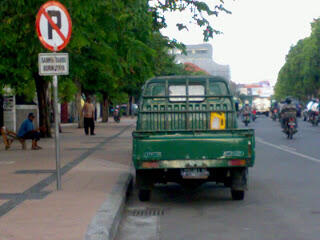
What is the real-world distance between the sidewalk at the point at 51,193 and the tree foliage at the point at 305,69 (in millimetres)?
70228

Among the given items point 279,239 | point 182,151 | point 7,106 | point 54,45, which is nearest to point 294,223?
point 279,239

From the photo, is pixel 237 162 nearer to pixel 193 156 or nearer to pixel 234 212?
pixel 193 156

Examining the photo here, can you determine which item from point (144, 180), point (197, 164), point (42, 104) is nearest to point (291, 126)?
point (42, 104)

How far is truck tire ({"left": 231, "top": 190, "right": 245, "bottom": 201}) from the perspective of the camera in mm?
10135

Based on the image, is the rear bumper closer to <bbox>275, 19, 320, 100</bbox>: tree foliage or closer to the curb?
the curb

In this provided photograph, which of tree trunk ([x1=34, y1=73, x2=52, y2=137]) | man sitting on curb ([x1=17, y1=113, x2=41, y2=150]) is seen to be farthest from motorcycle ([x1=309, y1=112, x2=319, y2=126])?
man sitting on curb ([x1=17, y1=113, x2=41, y2=150])

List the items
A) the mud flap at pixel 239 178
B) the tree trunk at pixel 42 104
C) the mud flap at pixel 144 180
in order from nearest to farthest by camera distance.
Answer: the mud flap at pixel 239 178, the mud flap at pixel 144 180, the tree trunk at pixel 42 104

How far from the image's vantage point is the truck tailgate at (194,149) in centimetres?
951

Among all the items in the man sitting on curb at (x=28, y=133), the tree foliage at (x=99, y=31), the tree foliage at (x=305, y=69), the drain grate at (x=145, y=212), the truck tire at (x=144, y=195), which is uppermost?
the tree foliage at (x=305, y=69)

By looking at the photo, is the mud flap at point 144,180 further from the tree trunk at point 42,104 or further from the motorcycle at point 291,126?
the tree trunk at point 42,104

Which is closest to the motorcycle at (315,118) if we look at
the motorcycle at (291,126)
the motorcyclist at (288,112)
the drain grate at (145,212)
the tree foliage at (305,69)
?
the motorcyclist at (288,112)

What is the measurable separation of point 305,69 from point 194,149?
8174 cm

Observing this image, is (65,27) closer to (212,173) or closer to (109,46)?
(212,173)

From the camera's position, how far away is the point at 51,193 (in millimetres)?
10344
